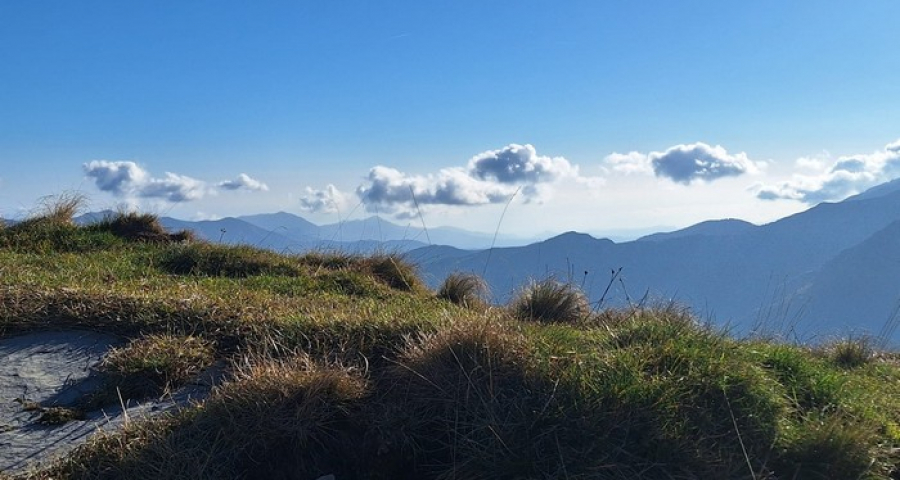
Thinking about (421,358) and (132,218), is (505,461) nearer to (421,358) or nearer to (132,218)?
(421,358)

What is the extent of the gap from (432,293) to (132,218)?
5.50 m

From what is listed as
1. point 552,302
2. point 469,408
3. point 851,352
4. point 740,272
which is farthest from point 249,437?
point 740,272

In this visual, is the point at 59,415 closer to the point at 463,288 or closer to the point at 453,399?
the point at 453,399

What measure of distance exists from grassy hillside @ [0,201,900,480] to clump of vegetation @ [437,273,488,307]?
3022 mm

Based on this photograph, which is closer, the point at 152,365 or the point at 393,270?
the point at 152,365

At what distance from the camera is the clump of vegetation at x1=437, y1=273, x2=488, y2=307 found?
916cm

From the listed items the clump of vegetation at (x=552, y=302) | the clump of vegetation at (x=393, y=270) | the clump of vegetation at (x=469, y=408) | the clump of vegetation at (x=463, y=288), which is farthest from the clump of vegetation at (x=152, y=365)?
the clump of vegetation at (x=393, y=270)

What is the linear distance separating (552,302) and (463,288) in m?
2.00

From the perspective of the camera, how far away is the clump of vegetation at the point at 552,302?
7492 millimetres

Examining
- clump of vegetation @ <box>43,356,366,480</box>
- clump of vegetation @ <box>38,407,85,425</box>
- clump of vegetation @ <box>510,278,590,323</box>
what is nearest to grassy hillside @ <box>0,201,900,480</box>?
clump of vegetation @ <box>43,356,366,480</box>

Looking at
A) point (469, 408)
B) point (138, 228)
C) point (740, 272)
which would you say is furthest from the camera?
point (740, 272)

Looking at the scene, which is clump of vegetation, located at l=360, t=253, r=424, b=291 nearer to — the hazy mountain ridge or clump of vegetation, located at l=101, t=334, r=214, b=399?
the hazy mountain ridge

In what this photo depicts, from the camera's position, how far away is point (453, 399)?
175 inches

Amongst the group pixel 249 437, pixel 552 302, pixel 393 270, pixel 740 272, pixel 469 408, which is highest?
pixel 393 270
